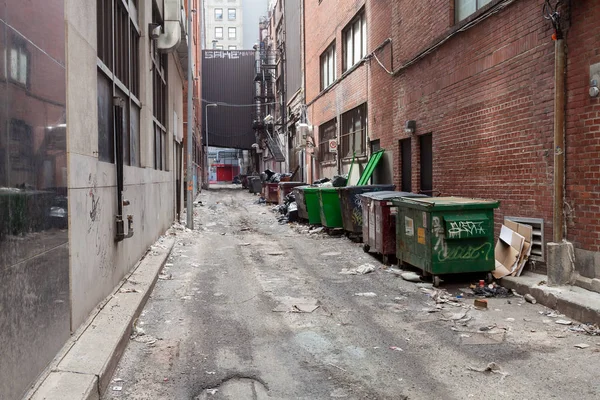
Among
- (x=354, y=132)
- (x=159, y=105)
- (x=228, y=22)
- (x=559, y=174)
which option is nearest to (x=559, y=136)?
(x=559, y=174)

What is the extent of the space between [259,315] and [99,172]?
Result: 2472 millimetres

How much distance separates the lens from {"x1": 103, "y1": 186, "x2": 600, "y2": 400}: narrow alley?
4168mm

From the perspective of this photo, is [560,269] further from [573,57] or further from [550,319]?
[573,57]

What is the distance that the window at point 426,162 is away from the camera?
474 inches

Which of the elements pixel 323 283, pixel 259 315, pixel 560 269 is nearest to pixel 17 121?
pixel 259 315

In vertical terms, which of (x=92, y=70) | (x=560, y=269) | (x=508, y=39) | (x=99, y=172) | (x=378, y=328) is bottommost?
(x=378, y=328)

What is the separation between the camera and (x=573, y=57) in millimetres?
6770

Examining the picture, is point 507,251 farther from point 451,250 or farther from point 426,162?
point 426,162

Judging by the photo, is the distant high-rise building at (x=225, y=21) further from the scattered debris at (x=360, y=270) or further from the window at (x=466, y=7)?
the scattered debris at (x=360, y=270)

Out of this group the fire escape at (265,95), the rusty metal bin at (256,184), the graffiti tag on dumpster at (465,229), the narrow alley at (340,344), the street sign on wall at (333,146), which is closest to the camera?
the narrow alley at (340,344)

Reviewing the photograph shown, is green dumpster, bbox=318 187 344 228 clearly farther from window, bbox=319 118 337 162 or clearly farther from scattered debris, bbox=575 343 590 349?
scattered debris, bbox=575 343 590 349

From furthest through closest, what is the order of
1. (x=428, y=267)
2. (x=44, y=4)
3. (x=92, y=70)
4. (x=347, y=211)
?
(x=347, y=211) < (x=428, y=267) < (x=92, y=70) < (x=44, y=4)

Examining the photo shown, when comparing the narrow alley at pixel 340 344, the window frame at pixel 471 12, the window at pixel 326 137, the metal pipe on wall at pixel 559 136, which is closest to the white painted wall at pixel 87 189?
the narrow alley at pixel 340 344

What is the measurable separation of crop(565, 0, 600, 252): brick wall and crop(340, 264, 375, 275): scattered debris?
327 centimetres
